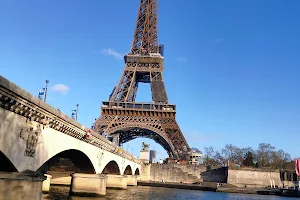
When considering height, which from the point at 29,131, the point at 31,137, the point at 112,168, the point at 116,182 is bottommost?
the point at 116,182

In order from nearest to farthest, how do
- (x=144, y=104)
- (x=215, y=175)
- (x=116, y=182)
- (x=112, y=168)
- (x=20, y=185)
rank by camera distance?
(x=20, y=185)
(x=112, y=168)
(x=116, y=182)
(x=144, y=104)
(x=215, y=175)

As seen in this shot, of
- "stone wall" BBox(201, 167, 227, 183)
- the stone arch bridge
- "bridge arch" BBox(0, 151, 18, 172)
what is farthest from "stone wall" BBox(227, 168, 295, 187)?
"bridge arch" BBox(0, 151, 18, 172)

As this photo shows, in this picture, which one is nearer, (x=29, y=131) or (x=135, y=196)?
(x=29, y=131)

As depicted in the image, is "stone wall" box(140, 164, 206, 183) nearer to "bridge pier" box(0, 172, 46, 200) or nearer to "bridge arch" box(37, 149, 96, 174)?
"bridge arch" box(37, 149, 96, 174)

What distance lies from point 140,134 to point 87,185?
191ft

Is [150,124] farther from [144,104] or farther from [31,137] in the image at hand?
[31,137]

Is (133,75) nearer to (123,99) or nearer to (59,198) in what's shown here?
(123,99)

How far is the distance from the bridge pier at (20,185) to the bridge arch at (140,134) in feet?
181

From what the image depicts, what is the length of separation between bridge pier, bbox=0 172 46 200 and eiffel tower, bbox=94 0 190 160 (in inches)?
2071

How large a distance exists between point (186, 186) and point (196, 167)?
16.9 metres

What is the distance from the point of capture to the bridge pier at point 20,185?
14.4m

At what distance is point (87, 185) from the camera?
107 feet

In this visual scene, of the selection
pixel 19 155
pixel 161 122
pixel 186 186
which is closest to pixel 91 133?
pixel 19 155

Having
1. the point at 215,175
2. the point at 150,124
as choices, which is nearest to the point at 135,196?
the point at 150,124
